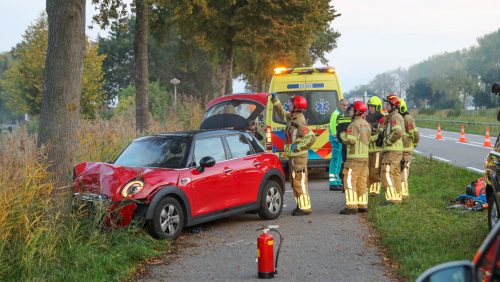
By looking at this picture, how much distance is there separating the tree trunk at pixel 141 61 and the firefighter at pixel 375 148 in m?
5.84

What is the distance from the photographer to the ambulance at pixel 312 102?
51.2ft

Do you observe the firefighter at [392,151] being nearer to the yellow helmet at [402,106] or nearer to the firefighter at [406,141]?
the yellow helmet at [402,106]

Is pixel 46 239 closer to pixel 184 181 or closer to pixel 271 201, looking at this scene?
pixel 184 181

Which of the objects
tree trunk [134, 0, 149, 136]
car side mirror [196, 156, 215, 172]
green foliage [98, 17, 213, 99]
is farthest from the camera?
green foliage [98, 17, 213, 99]

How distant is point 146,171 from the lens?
909 centimetres

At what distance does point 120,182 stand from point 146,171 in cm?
44

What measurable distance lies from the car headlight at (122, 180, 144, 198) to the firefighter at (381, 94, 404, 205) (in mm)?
4848

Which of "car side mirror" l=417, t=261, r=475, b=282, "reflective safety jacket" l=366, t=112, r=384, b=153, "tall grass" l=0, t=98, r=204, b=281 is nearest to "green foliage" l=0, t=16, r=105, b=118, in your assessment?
"reflective safety jacket" l=366, t=112, r=384, b=153

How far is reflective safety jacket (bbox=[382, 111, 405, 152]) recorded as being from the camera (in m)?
11.6

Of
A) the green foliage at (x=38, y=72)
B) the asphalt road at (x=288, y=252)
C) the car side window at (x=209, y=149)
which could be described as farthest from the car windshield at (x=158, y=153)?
the green foliage at (x=38, y=72)

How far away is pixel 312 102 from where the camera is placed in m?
15.7

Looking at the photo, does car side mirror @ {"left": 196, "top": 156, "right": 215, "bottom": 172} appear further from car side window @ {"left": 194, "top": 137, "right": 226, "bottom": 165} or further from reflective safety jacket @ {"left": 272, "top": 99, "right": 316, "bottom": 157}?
reflective safety jacket @ {"left": 272, "top": 99, "right": 316, "bottom": 157}

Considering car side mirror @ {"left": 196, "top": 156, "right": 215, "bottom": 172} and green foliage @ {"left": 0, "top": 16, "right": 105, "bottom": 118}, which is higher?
green foliage @ {"left": 0, "top": 16, "right": 105, "bottom": 118}

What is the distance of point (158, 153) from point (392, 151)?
4362mm
